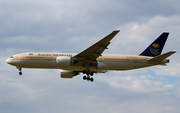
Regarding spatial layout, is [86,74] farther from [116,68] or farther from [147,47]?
[147,47]

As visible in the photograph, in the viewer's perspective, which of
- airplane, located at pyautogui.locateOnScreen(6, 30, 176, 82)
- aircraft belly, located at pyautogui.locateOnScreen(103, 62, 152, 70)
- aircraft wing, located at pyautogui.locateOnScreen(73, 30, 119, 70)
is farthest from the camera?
aircraft belly, located at pyautogui.locateOnScreen(103, 62, 152, 70)

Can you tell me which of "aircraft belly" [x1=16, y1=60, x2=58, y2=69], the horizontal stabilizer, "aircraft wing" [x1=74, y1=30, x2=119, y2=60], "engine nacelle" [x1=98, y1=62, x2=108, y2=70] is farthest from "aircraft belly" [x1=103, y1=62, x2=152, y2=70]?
"aircraft belly" [x1=16, y1=60, x2=58, y2=69]

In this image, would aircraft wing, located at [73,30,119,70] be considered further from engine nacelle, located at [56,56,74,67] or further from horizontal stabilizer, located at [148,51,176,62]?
horizontal stabilizer, located at [148,51,176,62]

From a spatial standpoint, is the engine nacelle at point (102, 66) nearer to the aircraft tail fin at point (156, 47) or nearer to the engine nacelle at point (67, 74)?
the engine nacelle at point (67, 74)

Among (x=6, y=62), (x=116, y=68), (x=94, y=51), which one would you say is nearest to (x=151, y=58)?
(x=116, y=68)

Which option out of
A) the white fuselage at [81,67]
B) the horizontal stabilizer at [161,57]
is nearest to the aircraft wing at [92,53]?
the white fuselage at [81,67]

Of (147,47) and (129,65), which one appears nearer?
(129,65)

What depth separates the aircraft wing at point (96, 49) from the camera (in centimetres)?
2652

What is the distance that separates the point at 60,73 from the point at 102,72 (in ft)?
20.7

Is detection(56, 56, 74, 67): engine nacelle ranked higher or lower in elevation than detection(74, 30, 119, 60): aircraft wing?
lower

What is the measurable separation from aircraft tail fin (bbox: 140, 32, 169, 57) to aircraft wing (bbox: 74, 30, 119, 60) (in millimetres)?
8842

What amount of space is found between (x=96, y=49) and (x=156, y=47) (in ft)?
37.2

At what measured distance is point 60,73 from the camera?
3525 centimetres

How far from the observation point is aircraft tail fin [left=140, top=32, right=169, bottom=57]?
35.1 metres
